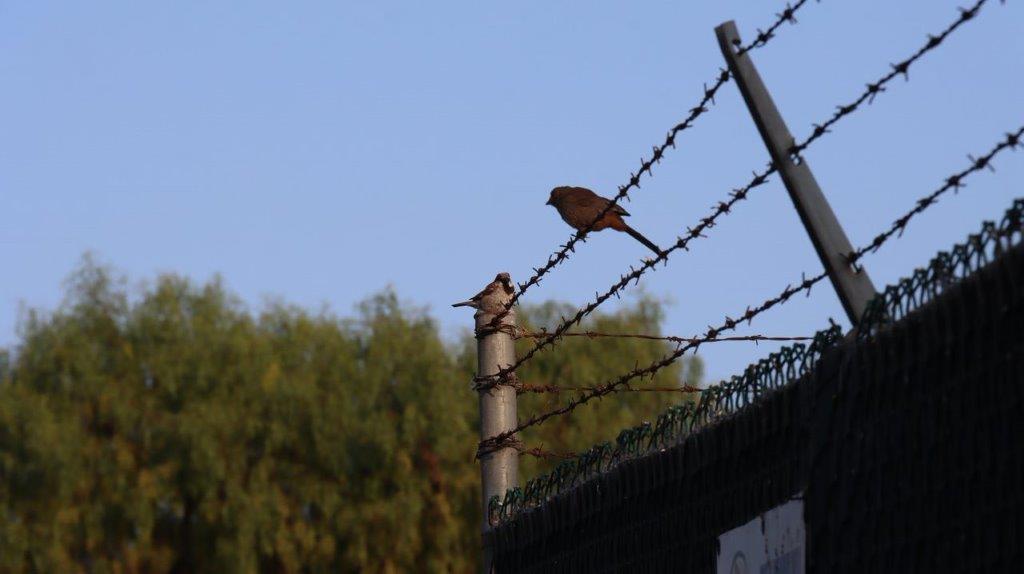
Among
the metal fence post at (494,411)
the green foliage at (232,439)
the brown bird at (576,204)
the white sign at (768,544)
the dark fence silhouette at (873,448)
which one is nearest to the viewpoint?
the dark fence silhouette at (873,448)

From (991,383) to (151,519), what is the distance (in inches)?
958

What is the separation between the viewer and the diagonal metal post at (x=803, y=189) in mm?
3926

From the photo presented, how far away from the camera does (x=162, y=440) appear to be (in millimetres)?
26562

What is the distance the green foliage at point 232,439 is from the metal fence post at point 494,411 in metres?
19.3

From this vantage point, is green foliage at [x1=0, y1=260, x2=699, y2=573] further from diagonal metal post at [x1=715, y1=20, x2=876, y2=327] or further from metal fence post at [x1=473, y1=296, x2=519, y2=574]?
diagonal metal post at [x1=715, y1=20, x2=876, y2=327]

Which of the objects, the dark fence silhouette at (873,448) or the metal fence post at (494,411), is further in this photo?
the metal fence post at (494,411)

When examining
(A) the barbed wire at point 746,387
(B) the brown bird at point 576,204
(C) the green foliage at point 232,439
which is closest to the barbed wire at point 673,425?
(A) the barbed wire at point 746,387

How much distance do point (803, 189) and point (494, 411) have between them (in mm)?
2509

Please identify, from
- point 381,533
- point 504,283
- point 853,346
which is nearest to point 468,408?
point 381,533

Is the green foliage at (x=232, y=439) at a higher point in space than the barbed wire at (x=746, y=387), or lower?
higher

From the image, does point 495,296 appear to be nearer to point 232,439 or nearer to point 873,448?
point 873,448

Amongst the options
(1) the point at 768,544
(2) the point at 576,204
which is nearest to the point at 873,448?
(1) the point at 768,544

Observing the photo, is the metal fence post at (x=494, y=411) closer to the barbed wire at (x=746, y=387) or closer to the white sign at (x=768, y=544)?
the barbed wire at (x=746, y=387)

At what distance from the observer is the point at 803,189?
406 cm
